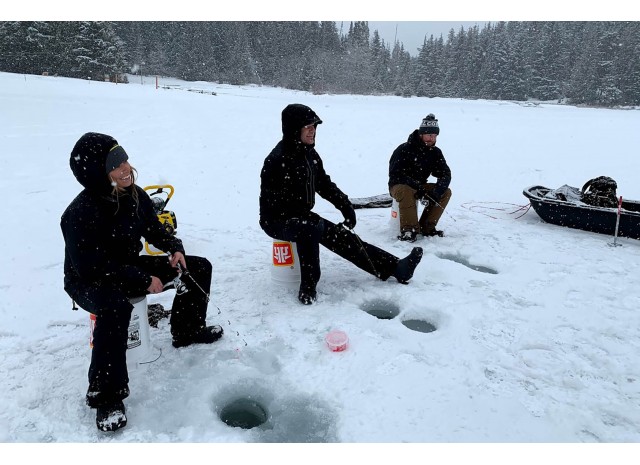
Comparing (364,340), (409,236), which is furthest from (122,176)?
(409,236)

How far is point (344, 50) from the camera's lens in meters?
74.8

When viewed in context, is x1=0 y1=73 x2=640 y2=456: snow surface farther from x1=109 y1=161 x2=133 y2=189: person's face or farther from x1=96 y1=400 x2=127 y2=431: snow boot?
x1=109 y1=161 x2=133 y2=189: person's face

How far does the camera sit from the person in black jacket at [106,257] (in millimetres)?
2699

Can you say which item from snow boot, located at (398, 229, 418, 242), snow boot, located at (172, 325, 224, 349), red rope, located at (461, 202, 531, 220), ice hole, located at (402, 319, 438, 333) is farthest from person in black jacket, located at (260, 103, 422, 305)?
red rope, located at (461, 202, 531, 220)

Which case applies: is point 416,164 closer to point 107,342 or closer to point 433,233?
point 433,233

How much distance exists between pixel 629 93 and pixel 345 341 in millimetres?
54621

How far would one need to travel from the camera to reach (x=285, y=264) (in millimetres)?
4586

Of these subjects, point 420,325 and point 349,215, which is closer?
point 420,325

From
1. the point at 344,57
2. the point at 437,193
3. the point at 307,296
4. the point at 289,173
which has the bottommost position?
the point at 307,296

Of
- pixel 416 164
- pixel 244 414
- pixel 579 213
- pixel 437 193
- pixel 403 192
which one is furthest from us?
pixel 579 213

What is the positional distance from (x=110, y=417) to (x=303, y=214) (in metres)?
2.60

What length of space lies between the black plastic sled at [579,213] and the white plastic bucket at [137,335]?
5790mm
